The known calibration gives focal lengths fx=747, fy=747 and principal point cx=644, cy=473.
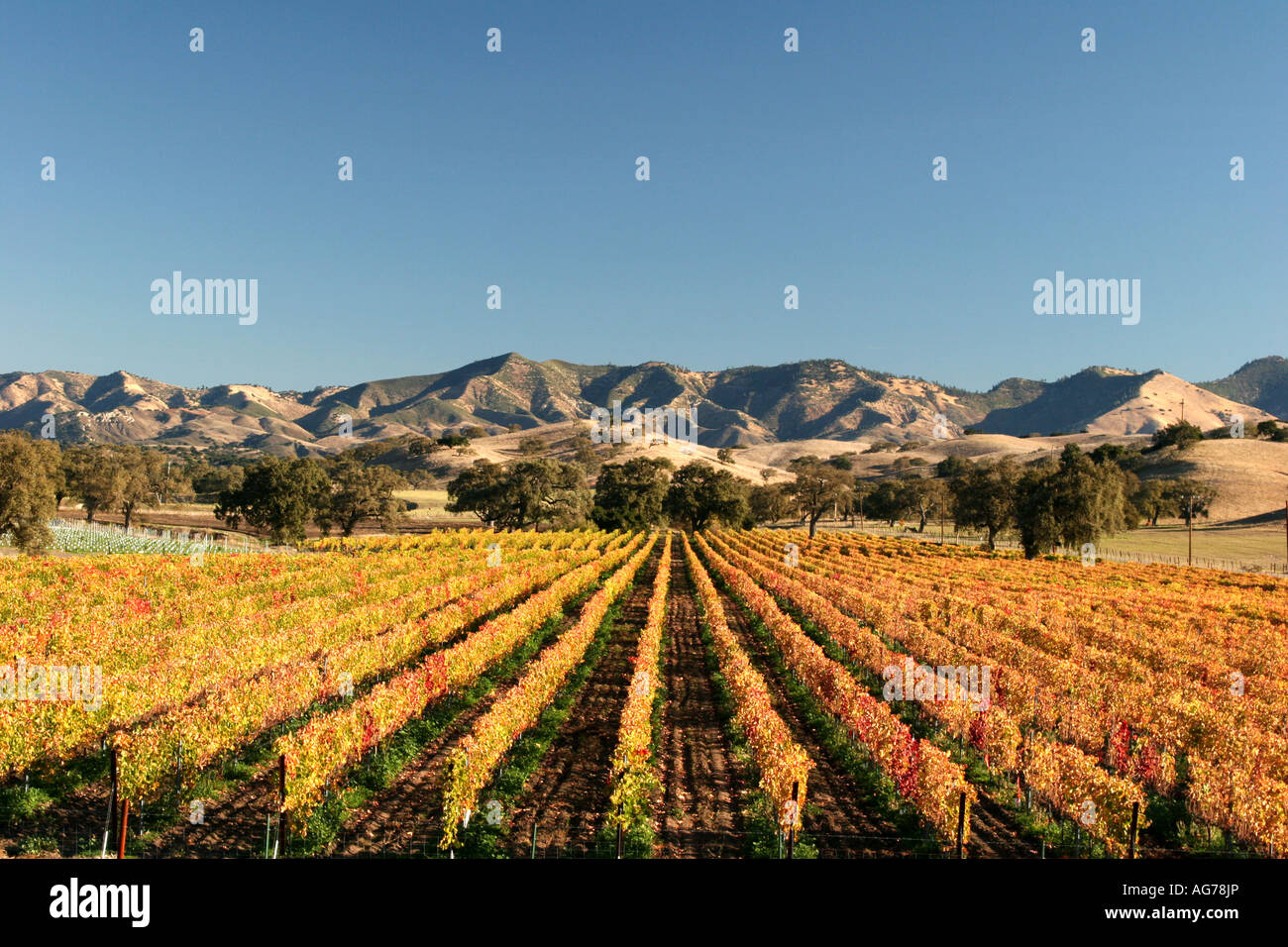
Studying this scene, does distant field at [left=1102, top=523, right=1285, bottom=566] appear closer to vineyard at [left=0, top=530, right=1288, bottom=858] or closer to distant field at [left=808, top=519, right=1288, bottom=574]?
distant field at [left=808, top=519, right=1288, bottom=574]

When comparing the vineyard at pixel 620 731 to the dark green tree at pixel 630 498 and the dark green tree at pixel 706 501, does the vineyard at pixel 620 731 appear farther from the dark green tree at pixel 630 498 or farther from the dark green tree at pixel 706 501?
the dark green tree at pixel 706 501

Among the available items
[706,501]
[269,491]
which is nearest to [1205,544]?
[706,501]

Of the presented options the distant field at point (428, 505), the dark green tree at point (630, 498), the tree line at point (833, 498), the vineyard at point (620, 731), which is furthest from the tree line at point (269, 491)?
the vineyard at point (620, 731)

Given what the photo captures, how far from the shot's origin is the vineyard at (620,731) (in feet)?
43.9

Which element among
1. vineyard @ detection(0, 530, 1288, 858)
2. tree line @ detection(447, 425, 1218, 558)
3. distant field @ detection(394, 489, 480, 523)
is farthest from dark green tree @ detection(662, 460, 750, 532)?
vineyard @ detection(0, 530, 1288, 858)

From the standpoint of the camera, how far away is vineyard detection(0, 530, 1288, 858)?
13.4m

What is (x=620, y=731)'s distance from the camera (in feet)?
52.9

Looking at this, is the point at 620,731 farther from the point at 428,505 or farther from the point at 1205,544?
the point at 428,505

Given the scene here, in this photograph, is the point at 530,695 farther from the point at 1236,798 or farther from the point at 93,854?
the point at 1236,798

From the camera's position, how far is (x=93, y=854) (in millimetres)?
12328

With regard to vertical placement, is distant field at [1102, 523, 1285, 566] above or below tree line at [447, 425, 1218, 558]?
below

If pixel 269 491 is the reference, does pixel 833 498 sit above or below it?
below

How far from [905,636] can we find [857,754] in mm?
12632

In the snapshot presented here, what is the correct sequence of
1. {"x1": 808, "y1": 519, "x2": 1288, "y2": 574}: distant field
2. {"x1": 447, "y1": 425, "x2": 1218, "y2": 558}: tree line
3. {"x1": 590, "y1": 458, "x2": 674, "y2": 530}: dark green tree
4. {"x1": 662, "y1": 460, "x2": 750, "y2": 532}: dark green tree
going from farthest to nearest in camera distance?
{"x1": 662, "y1": 460, "x2": 750, "y2": 532}: dark green tree < {"x1": 590, "y1": 458, "x2": 674, "y2": 530}: dark green tree < {"x1": 808, "y1": 519, "x2": 1288, "y2": 574}: distant field < {"x1": 447, "y1": 425, "x2": 1218, "y2": 558}: tree line
